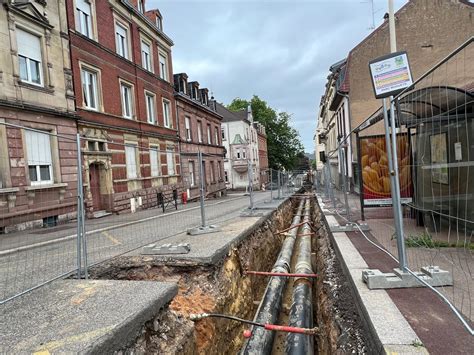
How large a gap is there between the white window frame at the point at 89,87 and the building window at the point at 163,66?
7497 mm

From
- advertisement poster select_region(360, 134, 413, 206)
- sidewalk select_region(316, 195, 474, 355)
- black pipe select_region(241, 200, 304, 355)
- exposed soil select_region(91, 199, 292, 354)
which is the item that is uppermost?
advertisement poster select_region(360, 134, 413, 206)

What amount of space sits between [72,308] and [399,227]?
3603mm

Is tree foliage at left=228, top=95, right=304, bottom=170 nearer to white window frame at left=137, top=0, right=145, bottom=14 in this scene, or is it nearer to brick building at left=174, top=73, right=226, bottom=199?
brick building at left=174, top=73, right=226, bottom=199

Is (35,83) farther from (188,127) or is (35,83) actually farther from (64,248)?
(188,127)

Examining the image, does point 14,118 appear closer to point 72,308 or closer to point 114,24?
point 114,24

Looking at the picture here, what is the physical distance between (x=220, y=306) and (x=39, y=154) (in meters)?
5.51

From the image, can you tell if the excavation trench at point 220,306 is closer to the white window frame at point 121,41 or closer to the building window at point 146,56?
the white window frame at point 121,41

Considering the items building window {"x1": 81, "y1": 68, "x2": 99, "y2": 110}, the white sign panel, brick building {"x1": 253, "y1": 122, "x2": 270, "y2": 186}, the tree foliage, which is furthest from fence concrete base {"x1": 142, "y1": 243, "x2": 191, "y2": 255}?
the tree foliage

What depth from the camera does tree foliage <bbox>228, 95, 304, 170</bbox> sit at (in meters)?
62.1

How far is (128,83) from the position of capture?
17.7 metres

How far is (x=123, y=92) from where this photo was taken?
57.4 feet

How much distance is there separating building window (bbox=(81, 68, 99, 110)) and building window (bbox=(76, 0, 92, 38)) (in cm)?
183

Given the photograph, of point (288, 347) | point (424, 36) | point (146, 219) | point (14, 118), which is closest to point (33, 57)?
point (14, 118)

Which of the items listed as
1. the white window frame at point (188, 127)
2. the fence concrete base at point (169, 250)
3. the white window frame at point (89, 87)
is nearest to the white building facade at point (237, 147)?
the white window frame at point (188, 127)
